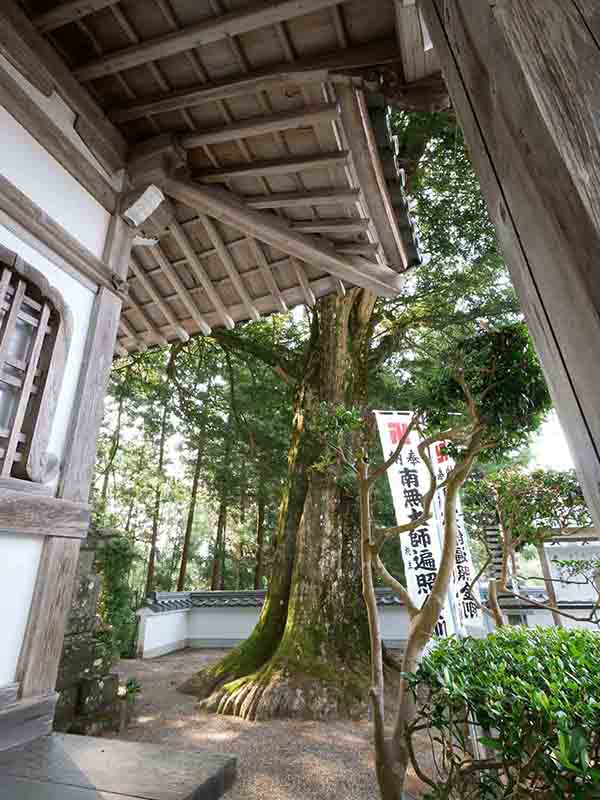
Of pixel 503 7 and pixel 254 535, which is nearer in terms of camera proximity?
pixel 503 7

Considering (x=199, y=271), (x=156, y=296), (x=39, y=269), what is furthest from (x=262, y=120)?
(x=156, y=296)

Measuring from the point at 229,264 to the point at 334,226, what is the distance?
880 mm

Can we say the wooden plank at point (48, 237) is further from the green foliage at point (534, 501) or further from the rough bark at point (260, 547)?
the rough bark at point (260, 547)

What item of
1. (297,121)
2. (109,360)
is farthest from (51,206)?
(297,121)

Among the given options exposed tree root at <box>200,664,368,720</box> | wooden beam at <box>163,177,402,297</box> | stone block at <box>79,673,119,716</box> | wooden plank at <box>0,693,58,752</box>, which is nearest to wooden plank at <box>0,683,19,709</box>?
wooden plank at <box>0,693,58,752</box>

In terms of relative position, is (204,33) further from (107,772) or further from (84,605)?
(84,605)

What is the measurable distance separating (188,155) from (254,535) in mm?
15044

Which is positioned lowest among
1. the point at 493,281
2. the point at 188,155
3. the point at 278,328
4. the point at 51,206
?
the point at 51,206

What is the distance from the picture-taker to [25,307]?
6.72 feet

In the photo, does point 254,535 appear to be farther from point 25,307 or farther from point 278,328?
point 25,307

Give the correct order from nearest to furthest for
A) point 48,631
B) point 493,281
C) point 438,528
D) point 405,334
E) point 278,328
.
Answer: point 48,631 < point 438,528 < point 493,281 < point 405,334 < point 278,328

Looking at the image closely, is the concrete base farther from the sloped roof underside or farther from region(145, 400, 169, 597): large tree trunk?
region(145, 400, 169, 597): large tree trunk

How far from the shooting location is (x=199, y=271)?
331 cm

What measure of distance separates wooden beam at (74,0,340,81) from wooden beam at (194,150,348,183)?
24.6 inches
